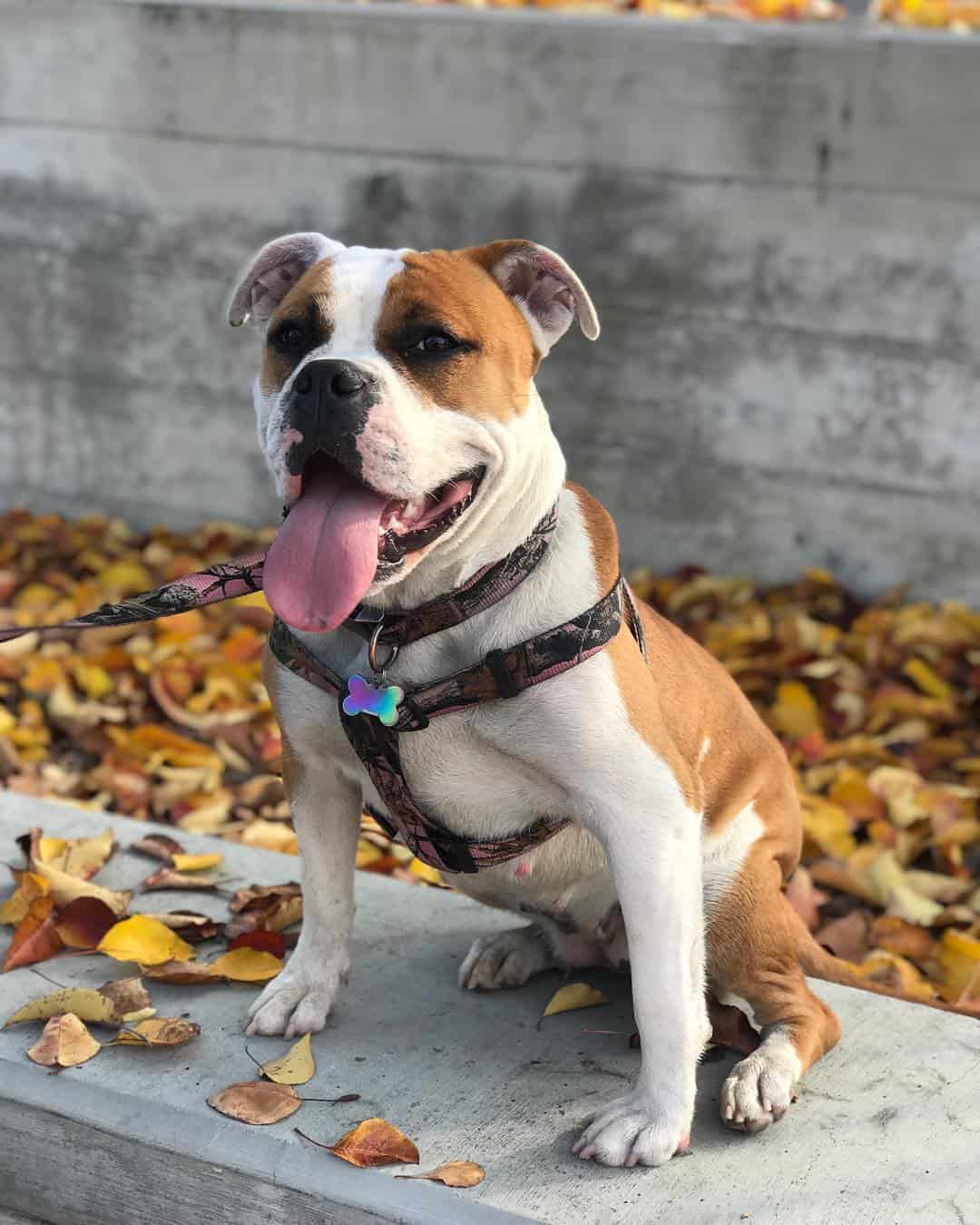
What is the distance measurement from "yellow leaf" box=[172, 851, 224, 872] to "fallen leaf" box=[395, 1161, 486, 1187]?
1.14 m

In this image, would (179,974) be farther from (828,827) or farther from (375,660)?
(828,827)

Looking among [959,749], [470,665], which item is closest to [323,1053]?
[470,665]

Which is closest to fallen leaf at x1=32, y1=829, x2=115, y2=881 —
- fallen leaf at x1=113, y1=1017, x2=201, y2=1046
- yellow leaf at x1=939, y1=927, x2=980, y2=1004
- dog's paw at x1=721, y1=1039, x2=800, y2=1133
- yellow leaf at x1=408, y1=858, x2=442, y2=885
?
fallen leaf at x1=113, y1=1017, x2=201, y2=1046

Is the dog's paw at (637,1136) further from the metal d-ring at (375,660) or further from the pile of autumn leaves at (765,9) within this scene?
the pile of autumn leaves at (765,9)

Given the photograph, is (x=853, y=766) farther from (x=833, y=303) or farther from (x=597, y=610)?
(x=597, y=610)

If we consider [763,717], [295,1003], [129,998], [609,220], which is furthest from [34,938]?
[609,220]

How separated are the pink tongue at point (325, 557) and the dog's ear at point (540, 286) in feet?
1.59

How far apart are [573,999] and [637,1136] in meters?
0.49

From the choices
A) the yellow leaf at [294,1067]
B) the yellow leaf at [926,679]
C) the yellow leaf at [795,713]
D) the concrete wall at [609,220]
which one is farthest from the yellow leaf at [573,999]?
the concrete wall at [609,220]

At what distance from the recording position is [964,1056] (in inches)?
98.5

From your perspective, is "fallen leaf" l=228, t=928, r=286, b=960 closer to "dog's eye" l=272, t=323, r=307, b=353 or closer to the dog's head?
the dog's head

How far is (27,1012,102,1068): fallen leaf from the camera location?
2307 mm

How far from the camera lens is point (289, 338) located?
2.24 meters

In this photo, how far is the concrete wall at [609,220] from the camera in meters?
4.84
